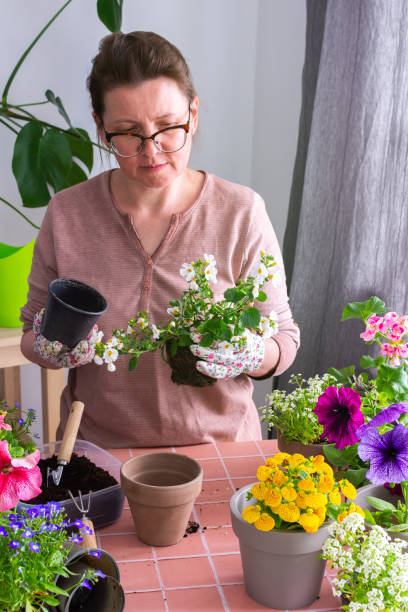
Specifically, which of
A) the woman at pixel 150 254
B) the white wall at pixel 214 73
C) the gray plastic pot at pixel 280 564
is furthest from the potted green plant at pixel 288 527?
the white wall at pixel 214 73

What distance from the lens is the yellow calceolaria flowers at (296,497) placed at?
779mm

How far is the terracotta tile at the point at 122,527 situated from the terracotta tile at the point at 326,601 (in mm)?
297

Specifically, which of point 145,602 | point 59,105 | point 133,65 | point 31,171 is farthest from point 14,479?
point 59,105

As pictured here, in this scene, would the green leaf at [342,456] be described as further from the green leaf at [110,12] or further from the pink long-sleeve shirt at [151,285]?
the green leaf at [110,12]

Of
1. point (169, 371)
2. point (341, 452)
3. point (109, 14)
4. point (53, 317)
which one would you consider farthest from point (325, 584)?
point (109, 14)

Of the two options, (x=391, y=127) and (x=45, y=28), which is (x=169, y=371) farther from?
(x=45, y=28)

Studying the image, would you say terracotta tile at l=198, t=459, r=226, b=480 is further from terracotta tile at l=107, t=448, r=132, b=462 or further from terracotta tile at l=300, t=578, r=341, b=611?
terracotta tile at l=300, t=578, r=341, b=611

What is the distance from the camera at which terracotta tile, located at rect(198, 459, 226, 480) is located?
119 cm

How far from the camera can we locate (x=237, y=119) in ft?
8.87

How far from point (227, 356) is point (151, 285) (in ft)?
1.38

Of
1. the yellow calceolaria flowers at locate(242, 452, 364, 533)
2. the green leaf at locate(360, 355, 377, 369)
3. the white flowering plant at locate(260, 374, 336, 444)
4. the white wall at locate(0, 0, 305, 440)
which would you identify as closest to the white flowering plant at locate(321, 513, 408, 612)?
the yellow calceolaria flowers at locate(242, 452, 364, 533)

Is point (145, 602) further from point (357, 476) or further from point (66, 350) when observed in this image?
point (66, 350)

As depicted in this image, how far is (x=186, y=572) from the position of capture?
2.96ft

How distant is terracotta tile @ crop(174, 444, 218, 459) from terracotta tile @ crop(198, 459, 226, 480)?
0.02m
